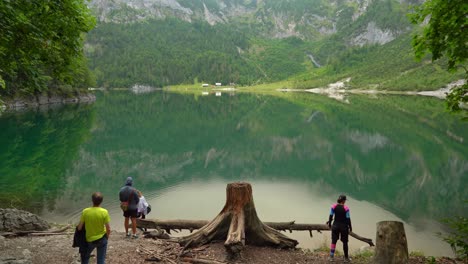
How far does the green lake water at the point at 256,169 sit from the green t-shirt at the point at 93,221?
10685 millimetres

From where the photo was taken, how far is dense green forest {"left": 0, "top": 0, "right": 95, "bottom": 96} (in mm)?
10891

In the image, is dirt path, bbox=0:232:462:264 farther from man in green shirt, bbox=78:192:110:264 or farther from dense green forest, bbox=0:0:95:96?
dense green forest, bbox=0:0:95:96

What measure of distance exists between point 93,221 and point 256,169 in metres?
31.2

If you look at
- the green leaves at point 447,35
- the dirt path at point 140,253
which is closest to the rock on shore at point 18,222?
the dirt path at point 140,253

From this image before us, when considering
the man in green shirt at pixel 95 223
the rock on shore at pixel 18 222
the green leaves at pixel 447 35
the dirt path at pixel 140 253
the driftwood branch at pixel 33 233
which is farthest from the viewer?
Result: the rock on shore at pixel 18 222

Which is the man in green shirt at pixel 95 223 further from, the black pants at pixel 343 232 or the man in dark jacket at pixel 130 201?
the black pants at pixel 343 232

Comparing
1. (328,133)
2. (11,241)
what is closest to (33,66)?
(11,241)

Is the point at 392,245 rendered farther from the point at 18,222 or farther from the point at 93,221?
the point at 18,222

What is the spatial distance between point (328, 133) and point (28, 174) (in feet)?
165

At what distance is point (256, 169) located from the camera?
4047 cm

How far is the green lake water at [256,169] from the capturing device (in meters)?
25.2

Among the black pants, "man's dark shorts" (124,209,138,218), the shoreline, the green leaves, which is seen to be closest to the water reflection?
the black pants

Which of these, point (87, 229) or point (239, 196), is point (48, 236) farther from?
point (239, 196)

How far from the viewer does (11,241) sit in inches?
528
